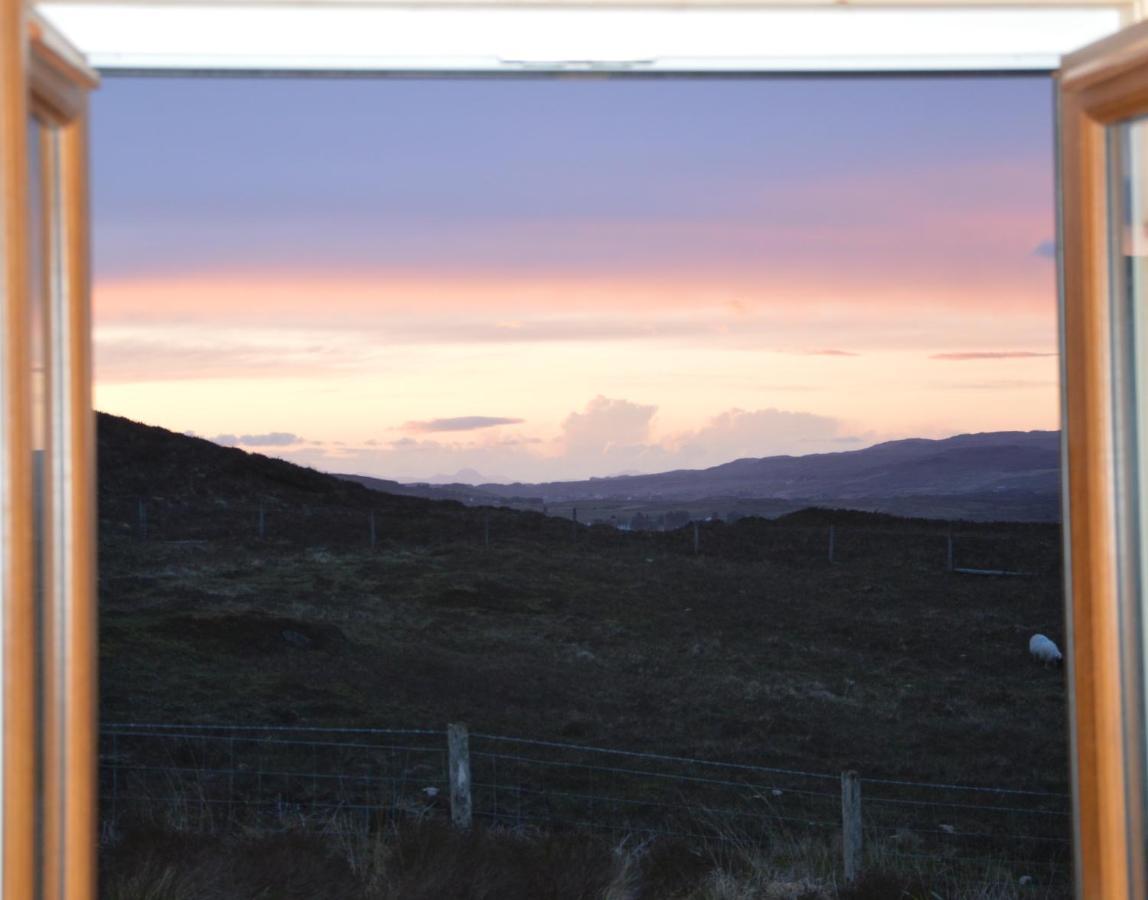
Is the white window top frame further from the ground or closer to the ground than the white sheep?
further from the ground

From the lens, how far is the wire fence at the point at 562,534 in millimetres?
19500

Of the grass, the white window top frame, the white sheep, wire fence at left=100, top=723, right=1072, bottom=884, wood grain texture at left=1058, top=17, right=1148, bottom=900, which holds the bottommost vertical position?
the white sheep

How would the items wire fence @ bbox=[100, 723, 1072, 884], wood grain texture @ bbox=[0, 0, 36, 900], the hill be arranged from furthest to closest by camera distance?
the hill, wire fence @ bbox=[100, 723, 1072, 884], wood grain texture @ bbox=[0, 0, 36, 900]

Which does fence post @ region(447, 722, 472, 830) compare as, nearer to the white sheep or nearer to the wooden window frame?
the wooden window frame

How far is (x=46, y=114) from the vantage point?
1129 millimetres

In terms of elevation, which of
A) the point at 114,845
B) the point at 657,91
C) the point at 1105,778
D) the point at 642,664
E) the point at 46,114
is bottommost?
the point at 642,664

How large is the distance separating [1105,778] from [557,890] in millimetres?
2761

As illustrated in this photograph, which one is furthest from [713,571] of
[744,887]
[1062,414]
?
[1062,414]

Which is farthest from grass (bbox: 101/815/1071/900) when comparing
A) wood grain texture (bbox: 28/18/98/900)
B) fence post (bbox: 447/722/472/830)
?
wood grain texture (bbox: 28/18/98/900)

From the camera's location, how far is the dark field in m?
8.23

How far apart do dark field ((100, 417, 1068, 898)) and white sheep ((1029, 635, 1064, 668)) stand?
14 cm

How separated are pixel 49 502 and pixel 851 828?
3.73 metres

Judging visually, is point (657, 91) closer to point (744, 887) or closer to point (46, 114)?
point (744, 887)

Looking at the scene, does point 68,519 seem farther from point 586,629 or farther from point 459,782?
point 586,629
